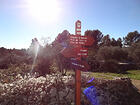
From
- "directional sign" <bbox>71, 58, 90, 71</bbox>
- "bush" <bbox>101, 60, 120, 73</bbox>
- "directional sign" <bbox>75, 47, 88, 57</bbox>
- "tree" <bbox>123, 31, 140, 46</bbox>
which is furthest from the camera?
"tree" <bbox>123, 31, 140, 46</bbox>

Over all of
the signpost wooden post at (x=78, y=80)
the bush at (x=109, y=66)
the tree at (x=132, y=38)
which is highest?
the tree at (x=132, y=38)

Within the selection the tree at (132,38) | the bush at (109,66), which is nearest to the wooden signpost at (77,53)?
the bush at (109,66)

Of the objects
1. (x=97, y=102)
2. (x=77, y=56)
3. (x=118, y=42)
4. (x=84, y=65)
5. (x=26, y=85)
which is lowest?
(x=97, y=102)

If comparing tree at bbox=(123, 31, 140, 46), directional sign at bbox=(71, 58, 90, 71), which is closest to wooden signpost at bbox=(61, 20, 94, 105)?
directional sign at bbox=(71, 58, 90, 71)

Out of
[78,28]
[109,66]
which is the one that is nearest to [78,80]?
[78,28]

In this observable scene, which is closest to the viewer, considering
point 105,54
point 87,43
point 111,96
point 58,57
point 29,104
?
point 87,43

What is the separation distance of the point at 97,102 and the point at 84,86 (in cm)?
95

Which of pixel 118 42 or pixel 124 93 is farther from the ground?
pixel 118 42

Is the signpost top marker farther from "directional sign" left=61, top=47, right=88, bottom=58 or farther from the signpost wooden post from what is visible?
"directional sign" left=61, top=47, right=88, bottom=58

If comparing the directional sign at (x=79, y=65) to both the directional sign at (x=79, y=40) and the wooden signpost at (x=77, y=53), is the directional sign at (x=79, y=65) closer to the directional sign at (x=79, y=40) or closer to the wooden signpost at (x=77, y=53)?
the wooden signpost at (x=77, y=53)

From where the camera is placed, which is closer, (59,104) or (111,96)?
(59,104)

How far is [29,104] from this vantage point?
3.51 meters

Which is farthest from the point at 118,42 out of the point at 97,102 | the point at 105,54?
the point at 97,102

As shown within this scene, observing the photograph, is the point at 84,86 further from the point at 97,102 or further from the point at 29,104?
the point at 29,104
